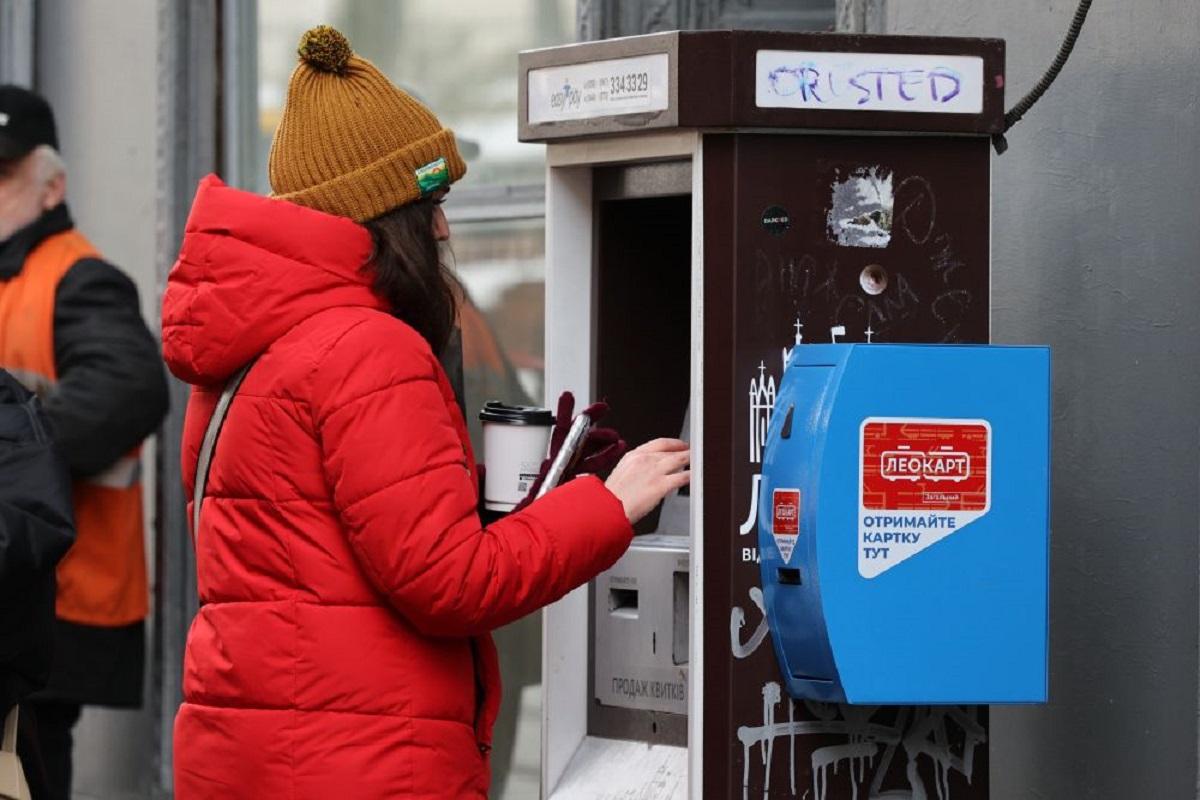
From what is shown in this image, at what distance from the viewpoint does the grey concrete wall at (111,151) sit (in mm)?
5992

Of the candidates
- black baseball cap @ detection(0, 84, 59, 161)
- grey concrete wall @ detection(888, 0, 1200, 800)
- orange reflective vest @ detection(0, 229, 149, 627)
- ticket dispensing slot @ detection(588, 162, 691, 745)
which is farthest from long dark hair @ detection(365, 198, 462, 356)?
black baseball cap @ detection(0, 84, 59, 161)

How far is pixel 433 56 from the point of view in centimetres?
541

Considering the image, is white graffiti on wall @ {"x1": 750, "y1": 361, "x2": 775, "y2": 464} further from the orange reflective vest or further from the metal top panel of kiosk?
the orange reflective vest

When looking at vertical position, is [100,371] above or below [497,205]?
below

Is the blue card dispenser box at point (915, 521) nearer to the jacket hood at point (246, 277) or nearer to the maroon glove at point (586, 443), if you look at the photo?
the maroon glove at point (586, 443)

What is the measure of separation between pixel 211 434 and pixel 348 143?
1.47 ft

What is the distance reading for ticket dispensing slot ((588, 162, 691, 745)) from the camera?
10.8 ft

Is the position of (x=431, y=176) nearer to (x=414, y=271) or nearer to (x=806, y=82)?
(x=414, y=271)

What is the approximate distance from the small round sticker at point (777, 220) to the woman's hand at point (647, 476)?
0.36 m

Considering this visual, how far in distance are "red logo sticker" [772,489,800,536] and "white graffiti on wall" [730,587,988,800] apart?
130 mm

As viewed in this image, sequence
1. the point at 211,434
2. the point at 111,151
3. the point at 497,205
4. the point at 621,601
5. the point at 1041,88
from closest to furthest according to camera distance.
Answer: the point at 211,434 → the point at 1041,88 → the point at 621,601 → the point at 497,205 → the point at 111,151

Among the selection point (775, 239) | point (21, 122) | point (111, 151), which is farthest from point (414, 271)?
point (111, 151)

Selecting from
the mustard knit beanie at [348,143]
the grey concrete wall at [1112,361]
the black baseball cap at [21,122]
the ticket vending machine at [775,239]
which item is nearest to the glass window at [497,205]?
the black baseball cap at [21,122]

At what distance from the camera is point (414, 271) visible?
2.72 m
